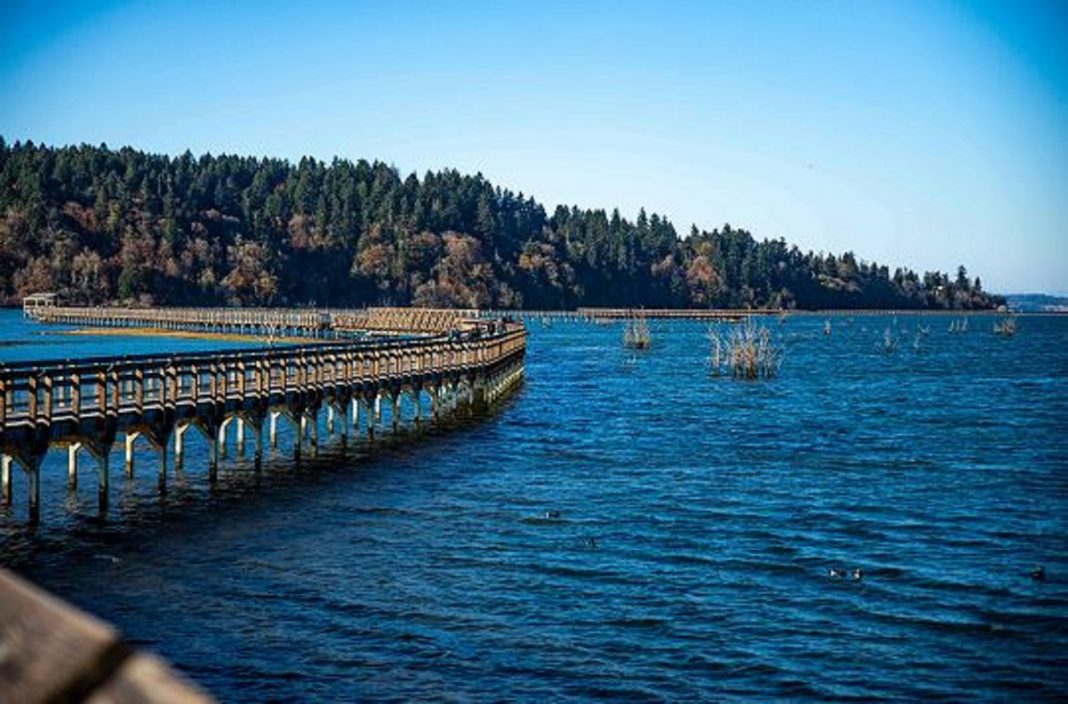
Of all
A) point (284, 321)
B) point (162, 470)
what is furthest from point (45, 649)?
point (284, 321)

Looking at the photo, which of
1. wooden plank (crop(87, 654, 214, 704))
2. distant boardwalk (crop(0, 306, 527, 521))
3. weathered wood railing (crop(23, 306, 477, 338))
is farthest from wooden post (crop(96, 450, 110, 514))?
weathered wood railing (crop(23, 306, 477, 338))

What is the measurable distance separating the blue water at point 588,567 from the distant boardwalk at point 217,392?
1572 millimetres

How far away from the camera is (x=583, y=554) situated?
23.6 m

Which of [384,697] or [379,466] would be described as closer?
[384,697]

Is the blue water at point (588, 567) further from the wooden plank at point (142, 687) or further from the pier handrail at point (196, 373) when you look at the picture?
the wooden plank at point (142, 687)

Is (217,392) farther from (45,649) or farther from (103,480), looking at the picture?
(45,649)

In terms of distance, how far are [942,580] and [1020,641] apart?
3727mm

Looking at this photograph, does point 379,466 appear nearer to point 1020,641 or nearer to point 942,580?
point 942,580

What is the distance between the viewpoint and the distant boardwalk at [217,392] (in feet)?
79.4

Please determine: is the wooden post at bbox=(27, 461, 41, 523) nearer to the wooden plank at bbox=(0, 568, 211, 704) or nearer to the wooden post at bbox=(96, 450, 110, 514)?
the wooden post at bbox=(96, 450, 110, 514)

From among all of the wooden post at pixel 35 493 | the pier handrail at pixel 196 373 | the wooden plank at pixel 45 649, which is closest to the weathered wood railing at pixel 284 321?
the pier handrail at pixel 196 373

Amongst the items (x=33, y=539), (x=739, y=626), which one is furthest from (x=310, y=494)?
(x=739, y=626)

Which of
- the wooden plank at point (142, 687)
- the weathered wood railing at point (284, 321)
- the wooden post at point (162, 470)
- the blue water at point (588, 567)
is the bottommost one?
the blue water at point (588, 567)

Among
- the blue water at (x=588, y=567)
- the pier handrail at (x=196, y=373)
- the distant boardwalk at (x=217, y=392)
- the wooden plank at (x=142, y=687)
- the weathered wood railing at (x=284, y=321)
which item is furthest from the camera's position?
the weathered wood railing at (x=284, y=321)
